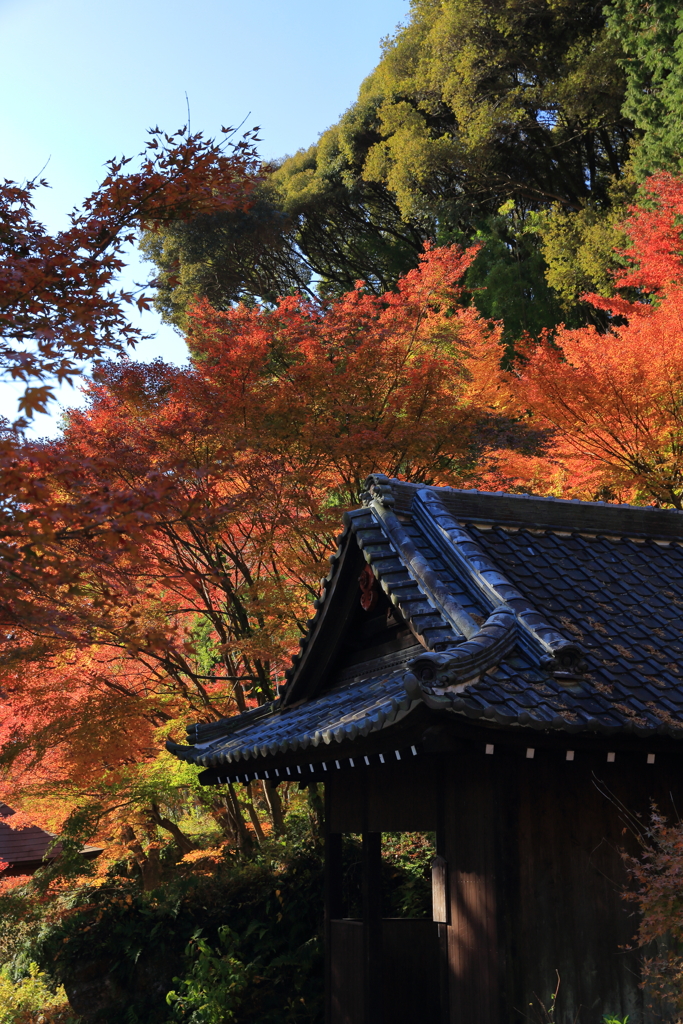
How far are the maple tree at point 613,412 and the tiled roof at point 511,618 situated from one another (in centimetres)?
513

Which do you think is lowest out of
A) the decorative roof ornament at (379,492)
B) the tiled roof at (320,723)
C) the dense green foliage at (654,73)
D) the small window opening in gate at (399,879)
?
the small window opening in gate at (399,879)

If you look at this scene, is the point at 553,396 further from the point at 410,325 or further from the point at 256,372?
the point at 256,372

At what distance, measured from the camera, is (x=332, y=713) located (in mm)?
7199

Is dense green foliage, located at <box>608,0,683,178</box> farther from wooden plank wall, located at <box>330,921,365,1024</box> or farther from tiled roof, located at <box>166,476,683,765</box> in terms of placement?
wooden plank wall, located at <box>330,921,365,1024</box>

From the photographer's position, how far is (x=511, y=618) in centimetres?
627

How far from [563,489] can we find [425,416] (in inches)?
131

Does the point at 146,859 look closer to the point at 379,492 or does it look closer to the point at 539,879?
the point at 379,492

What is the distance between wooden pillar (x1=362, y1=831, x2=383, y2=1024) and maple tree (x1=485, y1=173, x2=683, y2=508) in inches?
336

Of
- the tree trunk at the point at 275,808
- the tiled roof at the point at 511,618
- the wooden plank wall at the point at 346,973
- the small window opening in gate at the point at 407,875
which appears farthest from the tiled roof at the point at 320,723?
the tree trunk at the point at 275,808

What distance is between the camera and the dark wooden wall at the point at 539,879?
19.4 ft

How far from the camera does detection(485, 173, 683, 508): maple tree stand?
13500 mm

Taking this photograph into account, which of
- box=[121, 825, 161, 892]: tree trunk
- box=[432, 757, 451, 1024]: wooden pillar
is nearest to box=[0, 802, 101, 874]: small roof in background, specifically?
box=[121, 825, 161, 892]: tree trunk

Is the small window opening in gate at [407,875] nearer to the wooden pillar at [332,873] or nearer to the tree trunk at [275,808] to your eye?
the wooden pillar at [332,873]

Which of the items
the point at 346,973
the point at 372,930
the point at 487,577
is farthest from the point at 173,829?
the point at 487,577
